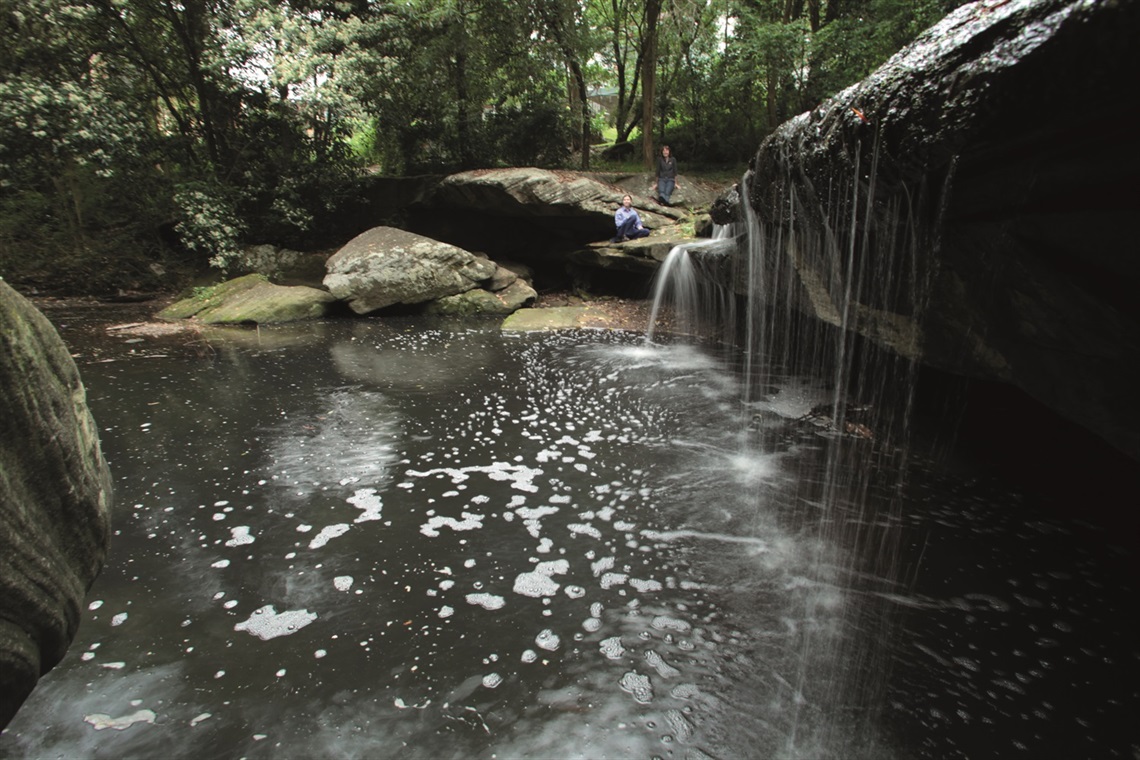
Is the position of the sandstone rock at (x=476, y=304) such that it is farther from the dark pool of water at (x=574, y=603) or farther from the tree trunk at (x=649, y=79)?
the tree trunk at (x=649, y=79)

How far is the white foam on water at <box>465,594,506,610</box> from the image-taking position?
11.0 feet

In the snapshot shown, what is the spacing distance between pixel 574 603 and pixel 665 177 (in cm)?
1325

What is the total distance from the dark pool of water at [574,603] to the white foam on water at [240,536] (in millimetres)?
23

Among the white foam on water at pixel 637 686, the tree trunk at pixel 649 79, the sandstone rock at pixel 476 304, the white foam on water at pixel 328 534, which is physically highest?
the tree trunk at pixel 649 79

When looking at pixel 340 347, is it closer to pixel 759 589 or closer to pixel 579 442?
pixel 579 442

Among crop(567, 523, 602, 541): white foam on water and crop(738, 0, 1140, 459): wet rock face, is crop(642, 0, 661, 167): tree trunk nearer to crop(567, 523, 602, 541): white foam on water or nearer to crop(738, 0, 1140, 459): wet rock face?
crop(738, 0, 1140, 459): wet rock face

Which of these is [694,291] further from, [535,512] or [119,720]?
[119,720]

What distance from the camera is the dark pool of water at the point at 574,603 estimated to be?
2.59m

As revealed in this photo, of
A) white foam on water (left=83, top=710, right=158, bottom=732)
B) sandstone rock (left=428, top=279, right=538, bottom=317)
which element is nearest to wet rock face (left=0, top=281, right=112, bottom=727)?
white foam on water (left=83, top=710, right=158, bottom=732)

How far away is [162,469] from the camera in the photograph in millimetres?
5008

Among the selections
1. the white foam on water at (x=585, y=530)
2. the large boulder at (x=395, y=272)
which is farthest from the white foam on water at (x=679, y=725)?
the large boulder at (x=395, y=272)

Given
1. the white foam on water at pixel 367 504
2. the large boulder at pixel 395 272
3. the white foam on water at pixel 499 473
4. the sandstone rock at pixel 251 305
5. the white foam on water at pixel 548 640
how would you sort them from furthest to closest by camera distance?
the large boulder at pixel 395 272 < the sandstone rock at pixel 251 305 < the white foam on water at pixel 499 473 < the white foam on water at pixel 367 504 < the white foam on water at pixel 548 640

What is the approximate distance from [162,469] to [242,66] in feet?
35.5

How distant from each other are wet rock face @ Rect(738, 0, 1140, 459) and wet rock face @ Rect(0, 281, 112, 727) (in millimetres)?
3870
